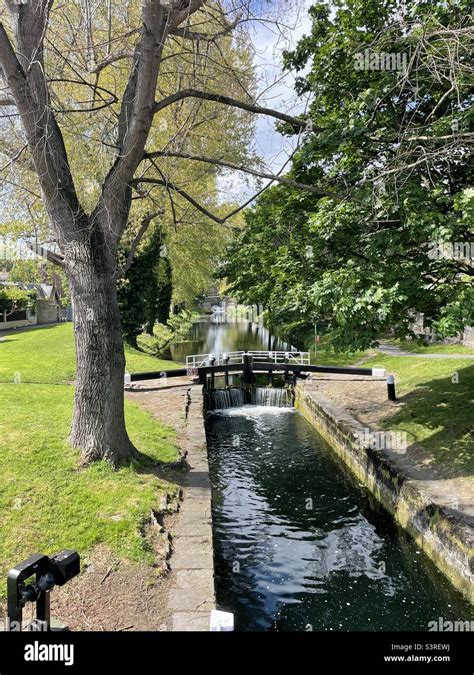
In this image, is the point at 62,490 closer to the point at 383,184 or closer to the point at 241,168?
the point at 241,168

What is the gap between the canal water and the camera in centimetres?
601

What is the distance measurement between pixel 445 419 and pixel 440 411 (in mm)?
676

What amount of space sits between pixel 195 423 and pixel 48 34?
8.60 m

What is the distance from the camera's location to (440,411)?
37.0 feet

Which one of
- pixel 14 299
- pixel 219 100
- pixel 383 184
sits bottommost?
pixel 14 299

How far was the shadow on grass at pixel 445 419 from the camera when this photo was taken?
28.4ft

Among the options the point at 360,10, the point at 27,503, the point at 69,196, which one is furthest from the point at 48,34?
the point at 27,503

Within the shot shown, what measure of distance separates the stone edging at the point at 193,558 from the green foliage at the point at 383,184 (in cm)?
359

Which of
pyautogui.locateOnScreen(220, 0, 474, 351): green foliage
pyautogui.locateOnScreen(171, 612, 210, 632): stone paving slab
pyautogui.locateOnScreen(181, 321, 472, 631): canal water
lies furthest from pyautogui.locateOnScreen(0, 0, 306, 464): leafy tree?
pyautogui.locateOnScreen(171, 612, 210, 632): stone paving slab

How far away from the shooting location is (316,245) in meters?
9.32

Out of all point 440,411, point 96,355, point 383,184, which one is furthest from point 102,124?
point 440,411

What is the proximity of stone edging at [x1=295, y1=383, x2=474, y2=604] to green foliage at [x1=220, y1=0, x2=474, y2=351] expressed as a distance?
8.85 ft

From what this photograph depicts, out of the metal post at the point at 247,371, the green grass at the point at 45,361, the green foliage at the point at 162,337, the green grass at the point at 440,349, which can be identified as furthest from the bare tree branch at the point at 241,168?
the green foliage at the point at 162,337

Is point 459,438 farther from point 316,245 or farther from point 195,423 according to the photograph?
point 195,423
